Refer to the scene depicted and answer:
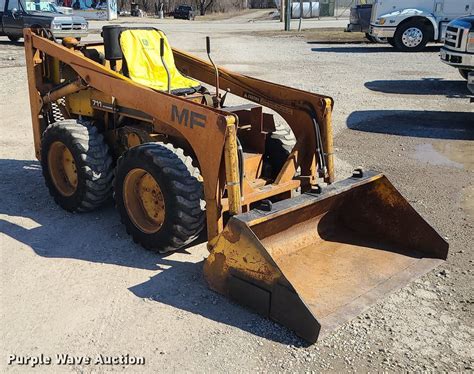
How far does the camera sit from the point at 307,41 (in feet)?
84.3

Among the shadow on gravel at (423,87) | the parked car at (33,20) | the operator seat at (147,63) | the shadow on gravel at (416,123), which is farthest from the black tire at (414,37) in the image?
the operator seat at (147,63)

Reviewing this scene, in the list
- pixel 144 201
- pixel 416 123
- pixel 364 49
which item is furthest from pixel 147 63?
pixel 364 49

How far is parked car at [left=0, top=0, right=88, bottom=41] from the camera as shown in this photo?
20750 mm

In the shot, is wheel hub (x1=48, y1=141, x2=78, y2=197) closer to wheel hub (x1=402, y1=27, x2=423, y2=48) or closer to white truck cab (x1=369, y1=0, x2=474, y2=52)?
white truck cab (x1=369, y1=0, x2=474, y2=52)

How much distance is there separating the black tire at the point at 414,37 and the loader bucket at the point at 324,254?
15.5 metres

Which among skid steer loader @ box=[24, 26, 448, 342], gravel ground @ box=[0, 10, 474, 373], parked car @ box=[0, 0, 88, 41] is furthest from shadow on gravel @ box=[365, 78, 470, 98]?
parked car @ box=[0, 0, 88, 41]

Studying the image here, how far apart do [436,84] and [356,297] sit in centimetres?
1138

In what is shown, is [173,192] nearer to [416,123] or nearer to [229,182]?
[229,182]

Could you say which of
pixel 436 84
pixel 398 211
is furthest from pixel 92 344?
pixel 436 84

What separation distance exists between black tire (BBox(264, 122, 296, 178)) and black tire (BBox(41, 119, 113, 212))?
5.09 ft

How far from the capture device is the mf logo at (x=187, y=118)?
436 cm

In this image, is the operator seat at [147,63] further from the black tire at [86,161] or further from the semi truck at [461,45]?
the semi truck at [461,45]

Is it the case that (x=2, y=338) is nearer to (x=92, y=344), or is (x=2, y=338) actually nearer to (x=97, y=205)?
(x=92, y=344)

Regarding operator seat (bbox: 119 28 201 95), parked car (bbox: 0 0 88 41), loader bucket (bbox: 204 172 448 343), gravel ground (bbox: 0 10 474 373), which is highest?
parked car (bbox: 0 0 88 41)
